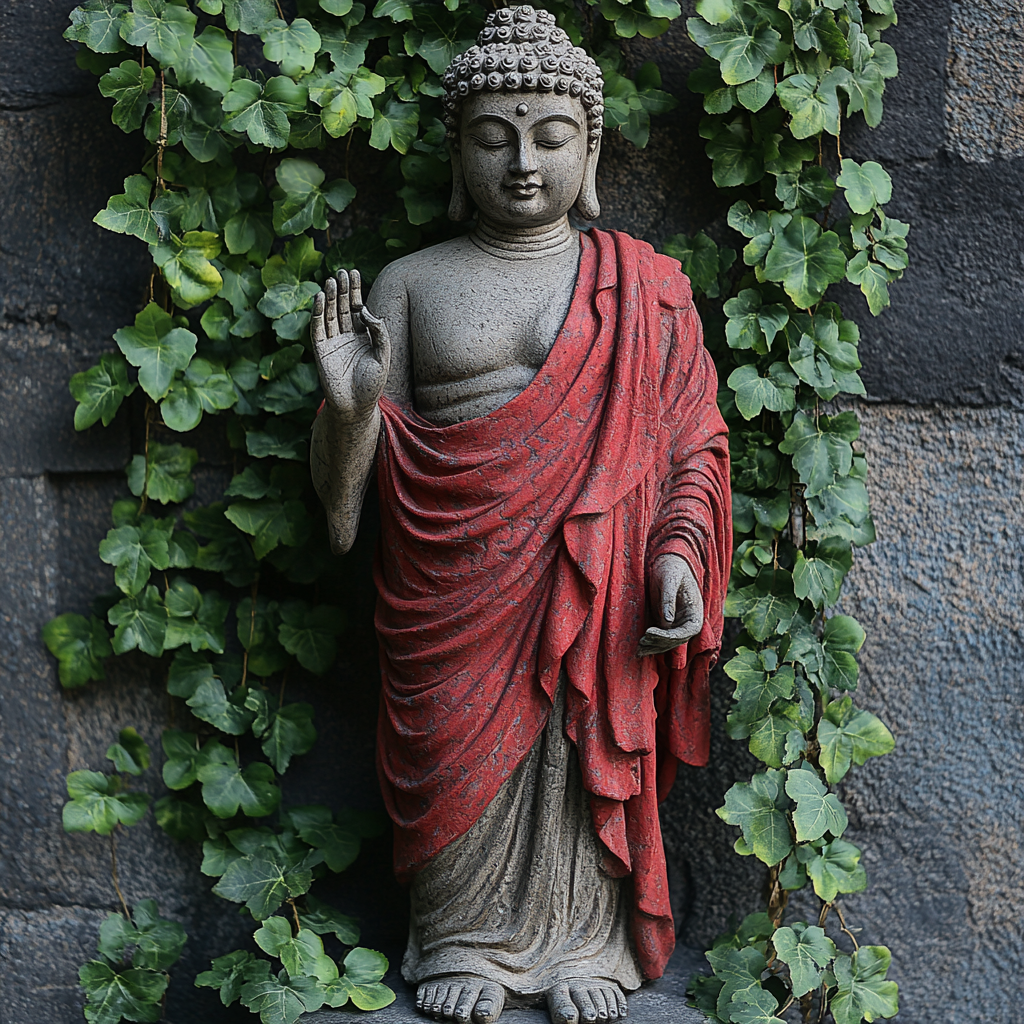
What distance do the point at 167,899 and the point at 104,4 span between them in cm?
201

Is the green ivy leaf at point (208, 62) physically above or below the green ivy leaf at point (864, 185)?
above

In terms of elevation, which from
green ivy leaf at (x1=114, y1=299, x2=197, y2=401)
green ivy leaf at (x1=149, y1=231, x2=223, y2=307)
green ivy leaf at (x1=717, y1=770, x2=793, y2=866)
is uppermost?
green ivy leaf at (x1=149, y1=231, x2=223, y2=307)

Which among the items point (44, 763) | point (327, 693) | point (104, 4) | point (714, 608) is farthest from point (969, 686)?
point (104, 4)

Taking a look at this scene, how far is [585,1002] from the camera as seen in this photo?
233 centimetres

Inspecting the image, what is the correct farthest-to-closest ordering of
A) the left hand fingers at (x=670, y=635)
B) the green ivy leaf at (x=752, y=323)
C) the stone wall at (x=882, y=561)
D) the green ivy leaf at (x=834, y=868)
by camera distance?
1. the stone wall at (x=882, y=561)
2. the green ivy leaf at (x=752, y=323)
3. the green ivy leaf at (x=834, y=868)
4. the left hand fingers at (x=670, y=635)

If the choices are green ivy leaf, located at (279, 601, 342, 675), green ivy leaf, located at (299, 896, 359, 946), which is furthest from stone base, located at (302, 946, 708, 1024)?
green ivy leaf, located at (279, 601, 342, 675)

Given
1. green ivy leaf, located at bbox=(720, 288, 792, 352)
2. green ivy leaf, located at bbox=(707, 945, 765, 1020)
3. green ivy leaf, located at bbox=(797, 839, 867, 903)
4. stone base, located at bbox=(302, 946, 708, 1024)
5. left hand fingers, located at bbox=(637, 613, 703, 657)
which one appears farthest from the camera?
green ivy leaf, located at bbox=(720, 288, 792, 352)

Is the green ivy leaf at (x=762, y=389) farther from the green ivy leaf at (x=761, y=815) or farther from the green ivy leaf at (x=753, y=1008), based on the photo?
the green ivy leaf at (x=753, y=1008)

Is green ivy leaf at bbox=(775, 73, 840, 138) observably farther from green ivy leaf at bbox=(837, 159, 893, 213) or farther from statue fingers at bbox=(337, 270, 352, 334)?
statue fingers at bbox=(337, 270, 352, 334)

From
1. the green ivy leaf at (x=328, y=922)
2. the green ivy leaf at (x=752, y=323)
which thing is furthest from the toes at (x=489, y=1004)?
the green ivy leaf at (x=752, y=323)

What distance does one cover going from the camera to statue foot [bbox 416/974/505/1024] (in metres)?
2.30

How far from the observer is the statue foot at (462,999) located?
2305 millimetres

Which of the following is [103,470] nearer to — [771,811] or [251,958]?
[251,958]

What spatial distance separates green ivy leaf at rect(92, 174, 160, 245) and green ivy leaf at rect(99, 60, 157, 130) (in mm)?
121
